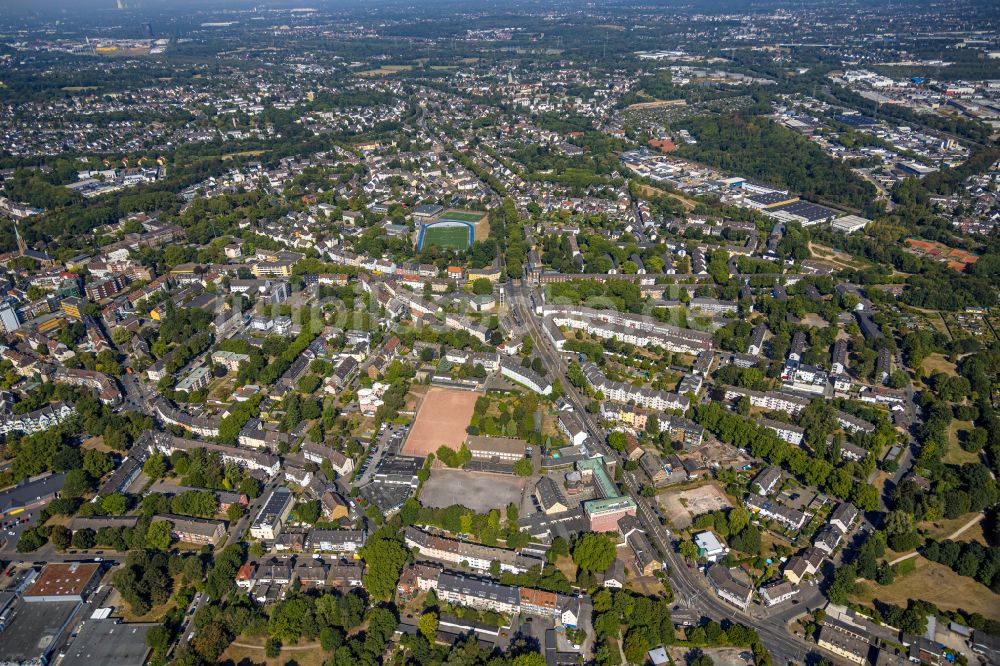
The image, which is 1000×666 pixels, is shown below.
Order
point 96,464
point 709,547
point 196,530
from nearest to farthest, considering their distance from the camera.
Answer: point 709,547 → point 196,530 → point 96,464

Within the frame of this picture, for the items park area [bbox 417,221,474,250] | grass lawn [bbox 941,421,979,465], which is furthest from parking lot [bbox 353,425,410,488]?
grass lawn [bbox 941,421,979,465]

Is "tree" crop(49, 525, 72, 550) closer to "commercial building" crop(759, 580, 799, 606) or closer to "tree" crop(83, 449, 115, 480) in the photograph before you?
"tree" crop(83, 449, 115, 480)

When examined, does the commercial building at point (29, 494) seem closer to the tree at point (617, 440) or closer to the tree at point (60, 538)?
the tree at point (60, 538)

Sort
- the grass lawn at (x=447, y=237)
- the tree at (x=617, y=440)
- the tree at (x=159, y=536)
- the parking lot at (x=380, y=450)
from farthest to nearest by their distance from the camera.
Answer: the grass lawn at (x=447, y=237)
the tree at (x=617, y=440)
the parking lot at (x=380, y=450)
the tree at (x=159, y=536)

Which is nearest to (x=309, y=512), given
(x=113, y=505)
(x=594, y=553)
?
(x=113, y=505)

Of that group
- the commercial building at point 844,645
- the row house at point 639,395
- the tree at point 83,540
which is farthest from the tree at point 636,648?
the tree at point 83,540

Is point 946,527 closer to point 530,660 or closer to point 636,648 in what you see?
point 636,648
